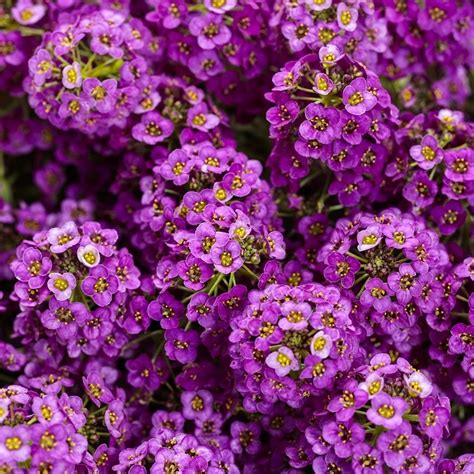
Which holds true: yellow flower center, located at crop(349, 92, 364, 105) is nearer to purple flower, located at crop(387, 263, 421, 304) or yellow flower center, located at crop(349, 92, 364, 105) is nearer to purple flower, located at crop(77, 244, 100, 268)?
purple flower, located at crop(387, 263, 421, 304)

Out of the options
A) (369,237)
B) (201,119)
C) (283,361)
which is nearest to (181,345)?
(283,361)

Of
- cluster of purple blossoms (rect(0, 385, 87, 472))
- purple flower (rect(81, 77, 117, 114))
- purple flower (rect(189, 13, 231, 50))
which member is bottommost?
cluster of purple blossoms (rect(0, 385, 87, 472))

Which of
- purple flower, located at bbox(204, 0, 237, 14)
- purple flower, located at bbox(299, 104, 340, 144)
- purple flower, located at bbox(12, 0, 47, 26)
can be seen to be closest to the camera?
purple flower, located at bbox(299, 104, 340, 144)

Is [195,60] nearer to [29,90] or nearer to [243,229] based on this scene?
[29,90]

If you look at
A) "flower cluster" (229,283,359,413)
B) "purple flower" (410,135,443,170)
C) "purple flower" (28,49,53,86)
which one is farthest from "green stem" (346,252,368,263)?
"purple flower" (28,49,53,86)

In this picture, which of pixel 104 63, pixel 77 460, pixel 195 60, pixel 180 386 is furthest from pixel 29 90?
pixel 77 460

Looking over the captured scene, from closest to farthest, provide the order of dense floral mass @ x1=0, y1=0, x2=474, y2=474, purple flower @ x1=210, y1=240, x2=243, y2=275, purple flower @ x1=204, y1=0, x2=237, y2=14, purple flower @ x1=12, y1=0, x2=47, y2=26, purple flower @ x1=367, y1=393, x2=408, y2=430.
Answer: purple flower @ x1=367, y1=393, x2=408, y2=430, dense floral mass @ x1=0, y1=0, x2=474, y2=474, purple flower @ x1=210, y1=240, x2=243, y2=275, purple flower @ x1=204, y1=0, x2=237, y2=14, purple flower @ x1=12, y1=0, x2=47, y2=26

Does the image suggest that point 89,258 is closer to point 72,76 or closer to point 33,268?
point 33,268
